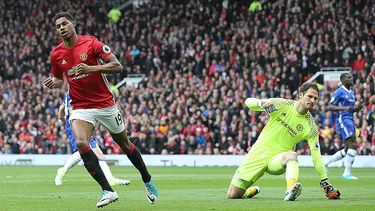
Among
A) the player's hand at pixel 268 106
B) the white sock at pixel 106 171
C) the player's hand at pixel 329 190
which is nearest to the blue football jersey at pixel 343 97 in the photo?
the white sock at pixel 106 171

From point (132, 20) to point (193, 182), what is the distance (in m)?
23.1

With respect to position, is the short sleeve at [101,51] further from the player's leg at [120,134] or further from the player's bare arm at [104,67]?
the player's leg at [120,134]

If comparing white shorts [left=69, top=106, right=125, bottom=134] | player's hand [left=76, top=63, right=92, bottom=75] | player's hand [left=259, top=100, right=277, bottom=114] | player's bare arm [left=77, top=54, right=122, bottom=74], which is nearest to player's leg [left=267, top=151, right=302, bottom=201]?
player's hand [left=259, top=100, right=277, bottom=114]

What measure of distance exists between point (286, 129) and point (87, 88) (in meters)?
3.01

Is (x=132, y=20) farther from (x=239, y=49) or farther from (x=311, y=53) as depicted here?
(x=311, y=53)

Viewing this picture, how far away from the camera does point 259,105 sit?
1180 centimetres

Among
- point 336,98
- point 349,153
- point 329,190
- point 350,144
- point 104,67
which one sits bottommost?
point 349,153

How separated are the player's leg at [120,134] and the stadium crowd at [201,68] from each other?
16.8 metres

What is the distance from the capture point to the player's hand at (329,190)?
11.7m

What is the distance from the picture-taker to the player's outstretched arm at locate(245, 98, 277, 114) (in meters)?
11.8

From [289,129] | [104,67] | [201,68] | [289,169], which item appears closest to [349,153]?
[289,129]

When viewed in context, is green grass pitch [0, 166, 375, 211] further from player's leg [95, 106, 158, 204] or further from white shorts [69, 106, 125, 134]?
white shorts [69, 106, 125, 134]

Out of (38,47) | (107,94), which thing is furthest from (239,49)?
(107,94)

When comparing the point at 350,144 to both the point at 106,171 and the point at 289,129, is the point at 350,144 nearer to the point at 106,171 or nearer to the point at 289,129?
the point at 106,171
